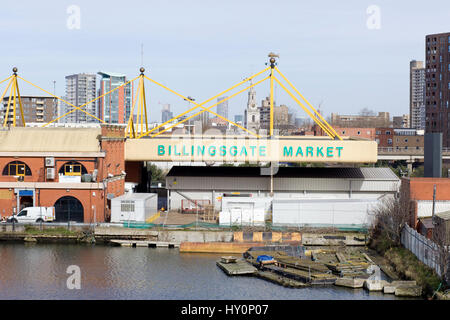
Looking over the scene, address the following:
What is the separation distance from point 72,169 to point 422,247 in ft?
66.1

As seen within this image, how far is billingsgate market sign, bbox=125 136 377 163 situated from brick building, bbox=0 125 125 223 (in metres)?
3.96

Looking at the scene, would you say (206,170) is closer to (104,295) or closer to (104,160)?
(104,160)

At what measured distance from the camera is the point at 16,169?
3762 centimetres

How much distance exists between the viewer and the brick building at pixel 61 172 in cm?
3678

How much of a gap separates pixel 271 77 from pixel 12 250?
18101 mm

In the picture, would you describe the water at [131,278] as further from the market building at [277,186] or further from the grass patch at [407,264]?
the market building at [277,186]

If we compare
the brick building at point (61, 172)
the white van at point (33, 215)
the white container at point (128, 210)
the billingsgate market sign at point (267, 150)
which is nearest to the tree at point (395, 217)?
the billingsgate market sign at point (267, 150)

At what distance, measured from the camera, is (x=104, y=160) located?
3750 cm

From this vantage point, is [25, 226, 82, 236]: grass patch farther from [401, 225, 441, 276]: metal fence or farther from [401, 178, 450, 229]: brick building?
[401, 178, 450, 229]: brick building

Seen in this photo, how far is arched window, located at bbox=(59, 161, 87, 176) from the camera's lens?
123 feet

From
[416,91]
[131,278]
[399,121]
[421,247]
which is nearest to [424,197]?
[421,247]

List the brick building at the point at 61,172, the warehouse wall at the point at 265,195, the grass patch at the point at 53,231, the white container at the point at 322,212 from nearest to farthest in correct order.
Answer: the grass patch at the point at 53,231, the white container at the point at 322,212, the brick building at the point at 61,172, the warehouse wall at the point at 265,195

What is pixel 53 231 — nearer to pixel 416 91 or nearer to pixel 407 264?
pixel 407 264

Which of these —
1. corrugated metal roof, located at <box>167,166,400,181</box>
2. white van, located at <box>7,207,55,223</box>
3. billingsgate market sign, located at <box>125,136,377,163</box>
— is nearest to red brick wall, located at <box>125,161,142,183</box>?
corrugated metal roof, located at <box>167,166,400,181</box>
